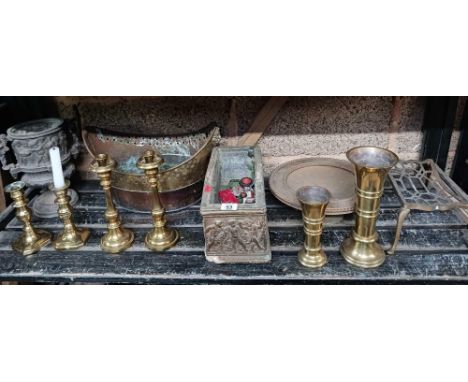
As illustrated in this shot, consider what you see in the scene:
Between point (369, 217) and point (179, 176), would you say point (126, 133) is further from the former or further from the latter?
point (369, 217)

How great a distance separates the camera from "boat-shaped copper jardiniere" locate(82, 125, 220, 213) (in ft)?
5.06

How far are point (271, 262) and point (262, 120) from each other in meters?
0.67

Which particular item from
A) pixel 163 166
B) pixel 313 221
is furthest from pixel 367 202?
pixel 163 166

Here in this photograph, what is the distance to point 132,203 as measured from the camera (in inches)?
63.8

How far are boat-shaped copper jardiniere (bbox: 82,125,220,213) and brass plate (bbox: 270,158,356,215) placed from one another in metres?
0.30

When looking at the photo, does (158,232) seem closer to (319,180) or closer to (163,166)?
(163,166)

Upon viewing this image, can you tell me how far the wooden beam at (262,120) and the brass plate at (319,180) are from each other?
20 centimetres

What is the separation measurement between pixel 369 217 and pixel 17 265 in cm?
117

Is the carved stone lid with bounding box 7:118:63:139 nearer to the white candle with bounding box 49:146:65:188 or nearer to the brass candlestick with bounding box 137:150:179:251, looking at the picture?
the white candle with bounding box 49:146:65:188

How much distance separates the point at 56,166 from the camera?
1.34 m

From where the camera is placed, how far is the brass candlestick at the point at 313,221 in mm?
1223

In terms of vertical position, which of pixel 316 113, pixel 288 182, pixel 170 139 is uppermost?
pixel 316 113

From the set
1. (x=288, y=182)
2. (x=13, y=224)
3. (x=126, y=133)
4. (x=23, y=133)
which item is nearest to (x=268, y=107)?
(x=288, y=182)

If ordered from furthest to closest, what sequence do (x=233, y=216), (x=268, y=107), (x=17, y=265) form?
(x=268, y=107)
(x=17, y=265)
(x=233, y=216)
